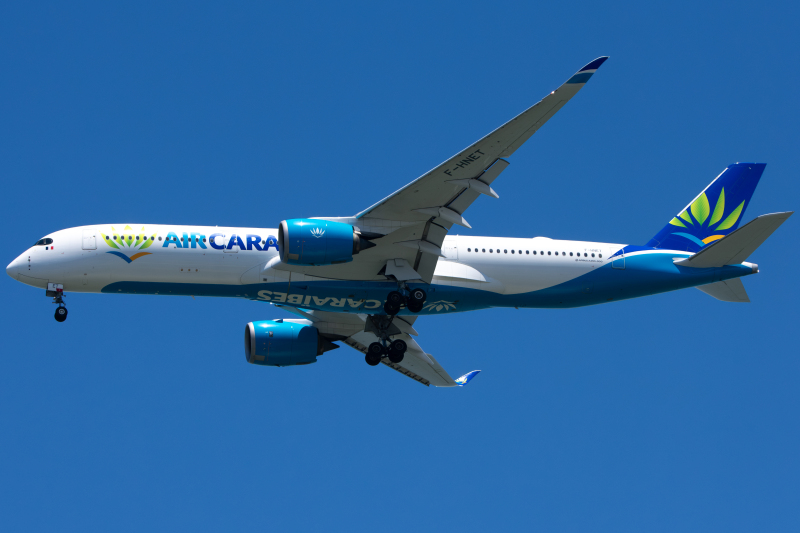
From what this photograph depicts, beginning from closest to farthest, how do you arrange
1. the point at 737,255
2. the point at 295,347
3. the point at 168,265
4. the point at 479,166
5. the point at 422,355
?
the point at 479,166 → the point at 168,265 → the point at 737,255 → the point at 295,347 → the point at 422,355

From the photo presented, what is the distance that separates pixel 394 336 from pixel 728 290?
45.2ft

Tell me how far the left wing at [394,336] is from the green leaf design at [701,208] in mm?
11512

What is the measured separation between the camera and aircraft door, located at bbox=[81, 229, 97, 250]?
3072 cm

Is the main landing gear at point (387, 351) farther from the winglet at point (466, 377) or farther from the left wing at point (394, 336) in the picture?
the winglet at point (466, 377)

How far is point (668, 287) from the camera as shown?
113 ft

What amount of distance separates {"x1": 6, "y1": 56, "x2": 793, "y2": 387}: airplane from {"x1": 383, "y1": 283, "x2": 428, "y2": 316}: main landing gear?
0.04 meters

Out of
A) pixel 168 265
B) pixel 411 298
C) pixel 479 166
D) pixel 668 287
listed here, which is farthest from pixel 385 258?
pixel 668 287

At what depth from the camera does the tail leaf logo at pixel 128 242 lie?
100ft

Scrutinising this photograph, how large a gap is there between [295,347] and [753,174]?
2059 centimetres

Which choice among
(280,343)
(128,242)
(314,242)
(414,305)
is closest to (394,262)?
(414,305)

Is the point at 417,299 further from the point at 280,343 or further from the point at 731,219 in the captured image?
the point at 731,219

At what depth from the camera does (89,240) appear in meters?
30.8

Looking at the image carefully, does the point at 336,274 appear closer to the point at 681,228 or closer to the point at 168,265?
the point at 168,265

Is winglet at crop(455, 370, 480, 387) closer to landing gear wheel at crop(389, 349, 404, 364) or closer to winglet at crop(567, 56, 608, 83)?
landing gear wheel at crop(389, 349, 404, 364)
